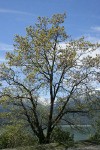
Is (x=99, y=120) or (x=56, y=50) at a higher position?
(x=56, y=50)

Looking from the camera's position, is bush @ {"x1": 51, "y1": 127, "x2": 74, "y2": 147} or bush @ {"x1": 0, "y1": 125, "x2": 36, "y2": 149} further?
bush @ {"x1": 51, "y1": 127, "x2": 74, "y2": 147}

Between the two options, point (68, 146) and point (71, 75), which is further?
point (71, 75)

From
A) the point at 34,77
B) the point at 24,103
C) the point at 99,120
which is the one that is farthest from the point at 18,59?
the point at 99,120

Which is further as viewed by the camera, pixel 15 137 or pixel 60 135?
pixel 60 135

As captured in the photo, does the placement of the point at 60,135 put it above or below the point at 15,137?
above

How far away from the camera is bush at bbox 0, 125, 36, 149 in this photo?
29181mm

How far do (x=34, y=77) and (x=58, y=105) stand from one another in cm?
368

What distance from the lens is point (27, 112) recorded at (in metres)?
30.3

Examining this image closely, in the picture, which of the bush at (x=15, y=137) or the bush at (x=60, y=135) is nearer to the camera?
the bush at (x=15, y=137)

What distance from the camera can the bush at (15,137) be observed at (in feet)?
95.7

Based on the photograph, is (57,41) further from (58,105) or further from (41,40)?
(58,105)

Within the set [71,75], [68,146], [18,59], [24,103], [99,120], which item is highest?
[18,59]

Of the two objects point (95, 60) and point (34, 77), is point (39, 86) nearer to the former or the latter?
point (34, 77)

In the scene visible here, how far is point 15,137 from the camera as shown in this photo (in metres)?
29.5
